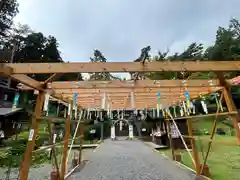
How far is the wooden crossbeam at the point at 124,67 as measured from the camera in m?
2.19

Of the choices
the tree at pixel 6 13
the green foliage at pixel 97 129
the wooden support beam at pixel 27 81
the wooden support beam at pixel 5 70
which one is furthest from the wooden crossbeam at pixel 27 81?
the tree at pixel 6 13

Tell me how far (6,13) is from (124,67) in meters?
23.0

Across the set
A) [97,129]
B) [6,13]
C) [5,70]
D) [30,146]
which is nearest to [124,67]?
[5,70]

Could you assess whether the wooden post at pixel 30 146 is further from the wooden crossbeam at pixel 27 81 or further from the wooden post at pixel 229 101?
the wooden post at pixel 229 101

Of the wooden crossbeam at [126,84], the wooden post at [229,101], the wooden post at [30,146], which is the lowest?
the wooden post at [30,146]

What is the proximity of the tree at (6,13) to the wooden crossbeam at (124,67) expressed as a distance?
864 inches

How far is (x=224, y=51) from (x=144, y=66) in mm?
22901

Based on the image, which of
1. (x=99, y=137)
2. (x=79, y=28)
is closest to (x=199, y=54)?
(x=99, y=137)

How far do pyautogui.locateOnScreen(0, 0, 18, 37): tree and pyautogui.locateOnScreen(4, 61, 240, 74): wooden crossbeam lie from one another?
72.0 ft

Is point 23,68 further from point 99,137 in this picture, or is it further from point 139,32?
point 99,137

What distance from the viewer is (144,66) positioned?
2203 millimetres

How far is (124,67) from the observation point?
2.21 meters

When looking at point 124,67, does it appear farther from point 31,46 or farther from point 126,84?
point 31,46

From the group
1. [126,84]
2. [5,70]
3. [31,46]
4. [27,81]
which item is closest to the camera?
[5,70]
